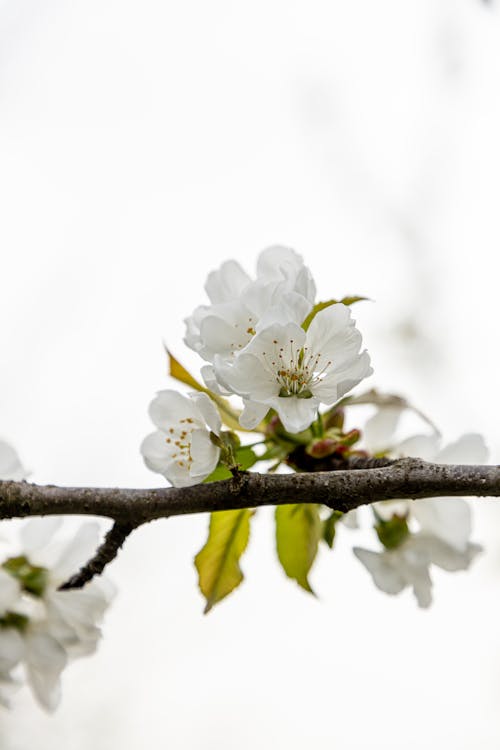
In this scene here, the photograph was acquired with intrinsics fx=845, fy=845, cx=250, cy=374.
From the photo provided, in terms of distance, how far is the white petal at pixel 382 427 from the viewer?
25.7 inches

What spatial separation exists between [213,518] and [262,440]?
0.06 metres

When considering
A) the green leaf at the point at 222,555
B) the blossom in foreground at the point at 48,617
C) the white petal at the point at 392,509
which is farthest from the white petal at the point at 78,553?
the white petal at the point at 392,509

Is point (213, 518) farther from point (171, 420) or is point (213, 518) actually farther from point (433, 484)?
point (433, 484)

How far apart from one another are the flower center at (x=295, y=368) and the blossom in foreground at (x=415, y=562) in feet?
0.61

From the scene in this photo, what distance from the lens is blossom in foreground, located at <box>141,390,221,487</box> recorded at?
0.44 meters

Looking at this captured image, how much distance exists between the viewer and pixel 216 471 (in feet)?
1.55

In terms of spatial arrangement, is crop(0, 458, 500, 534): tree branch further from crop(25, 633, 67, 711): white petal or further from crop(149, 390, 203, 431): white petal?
crop(25, 633, 67, 711): white petal

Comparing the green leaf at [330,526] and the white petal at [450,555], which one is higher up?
the green leaf at [330,526]

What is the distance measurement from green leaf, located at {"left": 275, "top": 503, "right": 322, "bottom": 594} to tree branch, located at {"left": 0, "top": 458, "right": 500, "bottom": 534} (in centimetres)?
15

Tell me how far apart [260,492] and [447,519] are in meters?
0.23

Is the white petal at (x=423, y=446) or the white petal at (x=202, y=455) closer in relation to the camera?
the white petal at (x=202, y=455)

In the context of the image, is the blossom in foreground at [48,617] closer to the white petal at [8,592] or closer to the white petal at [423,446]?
the white petal at [8,592]

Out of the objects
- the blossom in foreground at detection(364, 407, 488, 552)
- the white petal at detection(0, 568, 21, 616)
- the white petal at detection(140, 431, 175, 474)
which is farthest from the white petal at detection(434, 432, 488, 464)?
the white petal at detection(0, 568, 21, 616)

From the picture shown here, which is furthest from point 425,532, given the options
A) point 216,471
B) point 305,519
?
point 216,471
